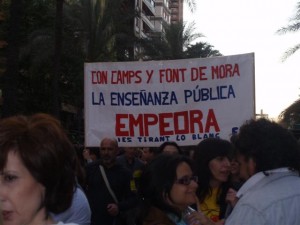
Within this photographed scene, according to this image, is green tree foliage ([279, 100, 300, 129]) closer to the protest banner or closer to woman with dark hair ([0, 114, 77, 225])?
the protest banner

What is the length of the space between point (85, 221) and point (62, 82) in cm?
3424

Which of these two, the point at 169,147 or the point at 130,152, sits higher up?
the point at 169,147

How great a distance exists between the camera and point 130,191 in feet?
25.8

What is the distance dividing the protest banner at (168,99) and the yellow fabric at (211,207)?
301 cm

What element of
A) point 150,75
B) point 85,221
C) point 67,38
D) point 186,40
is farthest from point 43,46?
point 85,221

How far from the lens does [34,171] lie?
238 centimetres

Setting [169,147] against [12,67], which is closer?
[169,147]

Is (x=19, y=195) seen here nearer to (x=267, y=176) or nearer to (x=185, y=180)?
(x=267, y=176)

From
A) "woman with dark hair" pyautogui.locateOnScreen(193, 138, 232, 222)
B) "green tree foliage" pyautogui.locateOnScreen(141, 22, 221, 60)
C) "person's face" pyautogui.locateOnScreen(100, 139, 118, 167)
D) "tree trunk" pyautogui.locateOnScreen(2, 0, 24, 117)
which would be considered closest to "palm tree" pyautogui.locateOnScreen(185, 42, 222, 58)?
"green tree foliage" pyautogui.locateOnScreen(141, 22, 221, 60)

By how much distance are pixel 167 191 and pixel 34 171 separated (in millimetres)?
1510

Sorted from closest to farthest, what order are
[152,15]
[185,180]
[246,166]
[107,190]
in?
[246,166], [185,180], [107,190], [152,15]

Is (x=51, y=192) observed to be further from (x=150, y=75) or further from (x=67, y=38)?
(x=67, y=38)

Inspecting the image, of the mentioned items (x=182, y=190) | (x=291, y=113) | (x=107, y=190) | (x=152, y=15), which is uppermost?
Answer: (x=152, y=15)

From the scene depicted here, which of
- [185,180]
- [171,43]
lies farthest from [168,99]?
[171,43]
